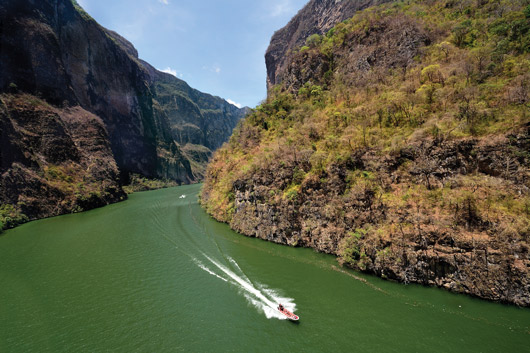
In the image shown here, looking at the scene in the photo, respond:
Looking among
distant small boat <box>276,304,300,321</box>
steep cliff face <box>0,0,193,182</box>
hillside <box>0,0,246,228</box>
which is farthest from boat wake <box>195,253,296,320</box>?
steep cliff face <box>0,0,193,182</box>

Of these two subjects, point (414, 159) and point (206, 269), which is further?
point (206, 269)

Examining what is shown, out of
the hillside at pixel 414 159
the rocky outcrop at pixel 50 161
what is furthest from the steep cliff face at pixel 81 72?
the hillside at pixel 414 159

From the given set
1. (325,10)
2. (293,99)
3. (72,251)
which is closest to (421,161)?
(293,99)

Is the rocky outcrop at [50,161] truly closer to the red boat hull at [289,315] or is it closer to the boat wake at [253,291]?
the boat wake at [253,291]

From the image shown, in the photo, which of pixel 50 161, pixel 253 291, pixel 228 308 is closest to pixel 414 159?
pixel 253 291

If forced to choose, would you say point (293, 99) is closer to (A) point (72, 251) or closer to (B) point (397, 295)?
(B) point (397, 295)

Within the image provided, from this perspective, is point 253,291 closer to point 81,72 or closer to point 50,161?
point 50,161
